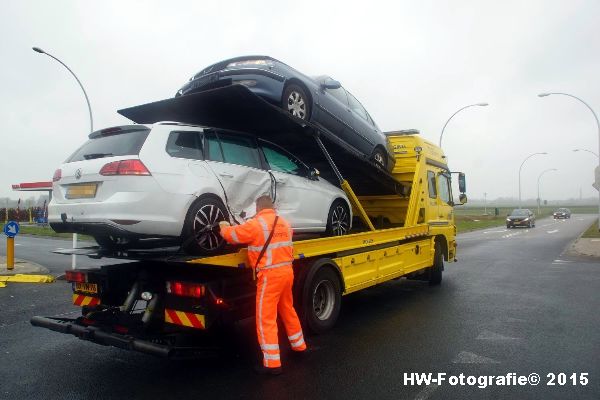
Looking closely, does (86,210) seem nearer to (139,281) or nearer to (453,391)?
(139,281)

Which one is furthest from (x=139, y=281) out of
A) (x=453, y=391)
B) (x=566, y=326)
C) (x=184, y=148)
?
(x=566, y=326)

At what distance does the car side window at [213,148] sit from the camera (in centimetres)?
496

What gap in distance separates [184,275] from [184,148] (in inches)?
49.9

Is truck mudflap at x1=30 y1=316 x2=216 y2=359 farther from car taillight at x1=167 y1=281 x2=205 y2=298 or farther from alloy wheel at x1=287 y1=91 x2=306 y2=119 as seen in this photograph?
alloy wheel at x1=287 y1=91 x2=306 y2=119

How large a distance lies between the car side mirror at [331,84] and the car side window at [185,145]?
2686 millimetres

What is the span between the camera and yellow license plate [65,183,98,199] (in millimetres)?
4336

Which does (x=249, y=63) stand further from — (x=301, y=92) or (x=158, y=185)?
(x=158, y=185)

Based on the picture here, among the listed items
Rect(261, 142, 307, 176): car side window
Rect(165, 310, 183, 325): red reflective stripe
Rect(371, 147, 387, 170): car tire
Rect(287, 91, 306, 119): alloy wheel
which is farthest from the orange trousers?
Rect(371, 147, 387, 170): car tire

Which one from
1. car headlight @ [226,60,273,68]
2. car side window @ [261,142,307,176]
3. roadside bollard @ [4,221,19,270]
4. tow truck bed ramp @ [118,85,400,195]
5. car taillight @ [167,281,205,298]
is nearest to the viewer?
car taillight @ [167,281,205,298]

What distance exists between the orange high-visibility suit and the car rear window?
1.16m

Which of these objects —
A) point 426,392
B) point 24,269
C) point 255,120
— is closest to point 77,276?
point 255,120

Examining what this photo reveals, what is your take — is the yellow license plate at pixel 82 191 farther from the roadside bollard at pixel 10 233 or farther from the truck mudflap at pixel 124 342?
the roadside bollard at pixel 10 233

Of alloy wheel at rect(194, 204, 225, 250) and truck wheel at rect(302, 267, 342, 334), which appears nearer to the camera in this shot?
alloy wheel at rect(194, 204, 225, 250)

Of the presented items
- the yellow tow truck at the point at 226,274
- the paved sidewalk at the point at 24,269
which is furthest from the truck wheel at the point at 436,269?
the paved sidewalk at the point at 24,269
